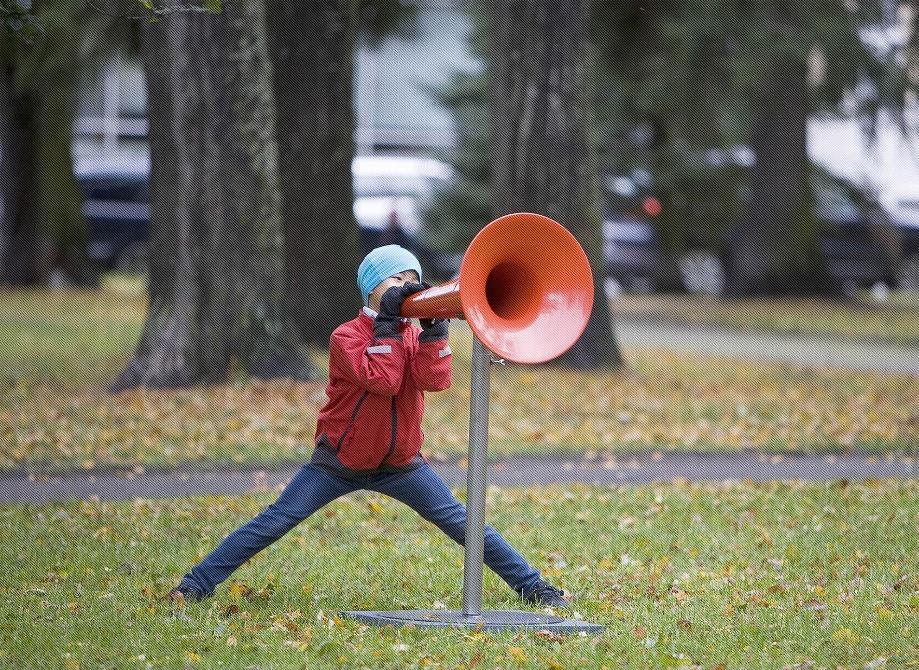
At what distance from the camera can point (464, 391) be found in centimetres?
1355

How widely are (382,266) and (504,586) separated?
1799 mm

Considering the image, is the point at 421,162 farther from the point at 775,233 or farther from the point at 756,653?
the point at 756,653

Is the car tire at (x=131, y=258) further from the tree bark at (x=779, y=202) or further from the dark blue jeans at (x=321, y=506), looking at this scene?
the dark blue jeans at (x=321, y=506)

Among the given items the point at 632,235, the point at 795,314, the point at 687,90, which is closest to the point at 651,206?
the point at 632,235

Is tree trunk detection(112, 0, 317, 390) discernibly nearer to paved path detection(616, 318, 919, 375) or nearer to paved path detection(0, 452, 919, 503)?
paved path detection(0, 452, 919, 503)

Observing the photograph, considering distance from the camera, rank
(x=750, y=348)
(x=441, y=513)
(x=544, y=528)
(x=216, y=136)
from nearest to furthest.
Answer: (x=441, y=513) < (x=544, y=528) < (x=216, y=136) < (x=750, y=348)

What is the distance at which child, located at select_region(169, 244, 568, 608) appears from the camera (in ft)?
18.4

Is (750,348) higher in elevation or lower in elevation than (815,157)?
lower

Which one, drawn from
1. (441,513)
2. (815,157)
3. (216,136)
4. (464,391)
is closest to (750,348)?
(464,391)

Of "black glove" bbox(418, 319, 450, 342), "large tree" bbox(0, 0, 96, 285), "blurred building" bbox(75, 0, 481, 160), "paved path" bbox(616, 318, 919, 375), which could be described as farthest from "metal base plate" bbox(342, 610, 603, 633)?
"blurred building" bbox(75, 0, 481, 160)

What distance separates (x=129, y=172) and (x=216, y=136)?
51.8 ft

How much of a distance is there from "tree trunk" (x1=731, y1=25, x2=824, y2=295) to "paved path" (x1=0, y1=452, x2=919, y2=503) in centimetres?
1468

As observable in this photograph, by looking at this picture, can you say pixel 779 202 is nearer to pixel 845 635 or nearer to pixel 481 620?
pixel 845 635

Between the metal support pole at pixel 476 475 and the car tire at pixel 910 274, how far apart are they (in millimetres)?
23719
